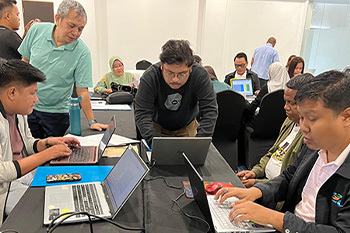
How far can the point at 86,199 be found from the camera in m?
1.02

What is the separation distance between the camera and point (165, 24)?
6.22 m

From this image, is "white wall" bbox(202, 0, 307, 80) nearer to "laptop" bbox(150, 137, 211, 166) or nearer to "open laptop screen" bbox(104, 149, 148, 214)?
"laptop" bbox(150, 137, 211, 166)

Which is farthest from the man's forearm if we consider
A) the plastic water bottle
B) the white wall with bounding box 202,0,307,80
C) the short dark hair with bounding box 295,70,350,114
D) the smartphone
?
the white wall with bounding box 202,0,307,80

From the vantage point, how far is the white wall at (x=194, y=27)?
19.5 feet

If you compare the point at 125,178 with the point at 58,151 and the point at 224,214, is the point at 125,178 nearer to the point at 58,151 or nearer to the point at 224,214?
the point at 224,214

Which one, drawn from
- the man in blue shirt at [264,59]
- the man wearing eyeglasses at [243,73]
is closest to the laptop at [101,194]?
the man wearing eyeglasses at [243,73]

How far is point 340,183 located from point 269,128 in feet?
6.05

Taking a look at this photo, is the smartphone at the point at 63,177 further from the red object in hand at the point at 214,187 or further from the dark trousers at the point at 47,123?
the dark trousers at the point at 47,123

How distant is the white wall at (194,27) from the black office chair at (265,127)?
386cm

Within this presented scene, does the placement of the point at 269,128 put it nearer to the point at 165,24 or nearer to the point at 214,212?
the point at 214,212

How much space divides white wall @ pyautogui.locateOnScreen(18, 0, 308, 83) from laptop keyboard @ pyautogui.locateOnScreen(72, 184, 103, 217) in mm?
5173

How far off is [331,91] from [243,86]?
10.1ft

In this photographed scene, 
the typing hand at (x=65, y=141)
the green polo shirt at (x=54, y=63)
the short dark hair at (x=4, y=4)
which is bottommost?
the typing hand at (x=65, y=141)

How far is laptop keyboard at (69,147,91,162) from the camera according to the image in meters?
1.37
